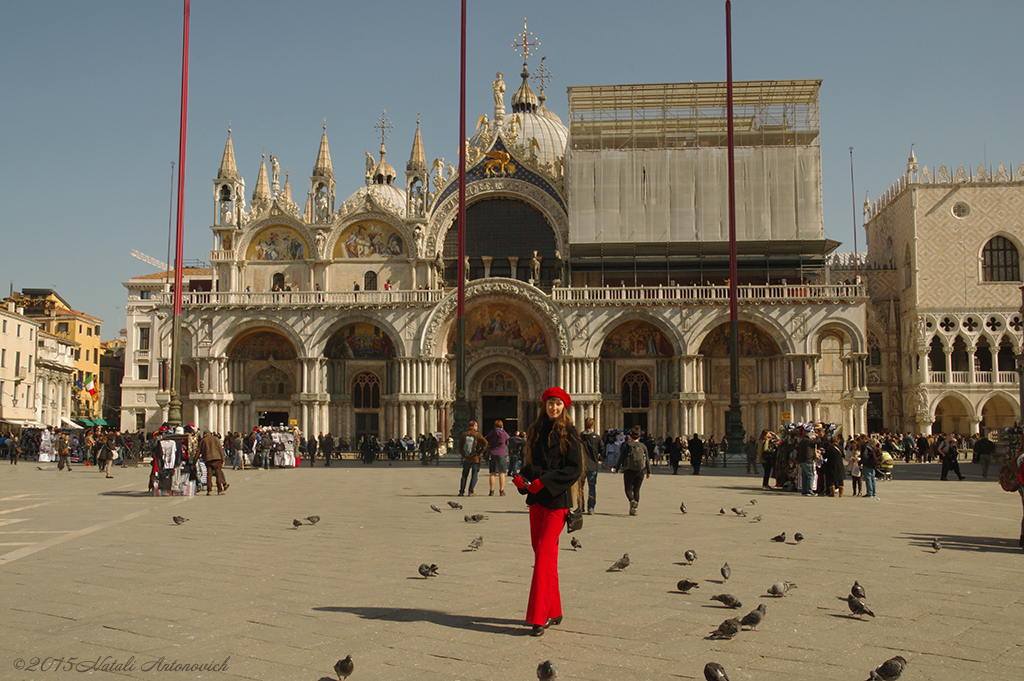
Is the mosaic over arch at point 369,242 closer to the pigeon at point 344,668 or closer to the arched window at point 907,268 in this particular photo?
the arched window at point 907,268

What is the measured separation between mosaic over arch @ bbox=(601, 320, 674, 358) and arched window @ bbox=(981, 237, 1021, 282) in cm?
1871

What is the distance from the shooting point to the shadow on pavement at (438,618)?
668 cm

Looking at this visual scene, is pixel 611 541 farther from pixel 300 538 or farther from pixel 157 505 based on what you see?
pixel 157 505

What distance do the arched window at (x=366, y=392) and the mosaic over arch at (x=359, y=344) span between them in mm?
1152

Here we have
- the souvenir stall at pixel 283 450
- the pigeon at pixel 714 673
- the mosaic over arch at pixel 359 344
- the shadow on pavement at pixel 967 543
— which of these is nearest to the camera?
the pigeon at pixel 714 673

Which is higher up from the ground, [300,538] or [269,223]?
[269,223]

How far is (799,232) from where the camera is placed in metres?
40.7

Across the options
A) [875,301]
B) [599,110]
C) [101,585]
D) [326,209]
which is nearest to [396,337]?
[326,209]

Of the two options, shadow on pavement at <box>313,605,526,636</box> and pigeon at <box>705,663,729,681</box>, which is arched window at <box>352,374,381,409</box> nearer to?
shadow on pavement at <box>313,605,526,636</box>

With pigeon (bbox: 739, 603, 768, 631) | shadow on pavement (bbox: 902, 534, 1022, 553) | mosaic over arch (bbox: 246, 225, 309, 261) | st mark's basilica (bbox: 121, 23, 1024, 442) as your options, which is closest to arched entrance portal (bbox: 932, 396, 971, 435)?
st mark's basilica (bbox: 121, 23, 1024, 442)

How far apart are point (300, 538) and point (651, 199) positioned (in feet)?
107

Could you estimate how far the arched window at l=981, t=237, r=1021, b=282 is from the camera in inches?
1822

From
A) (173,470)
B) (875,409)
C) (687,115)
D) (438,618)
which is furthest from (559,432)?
(875,409)

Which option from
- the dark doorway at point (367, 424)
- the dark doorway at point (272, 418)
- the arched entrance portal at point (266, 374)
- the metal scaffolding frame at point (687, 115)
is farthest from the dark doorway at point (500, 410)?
the metal scaffolding frame at point (687, 115)
